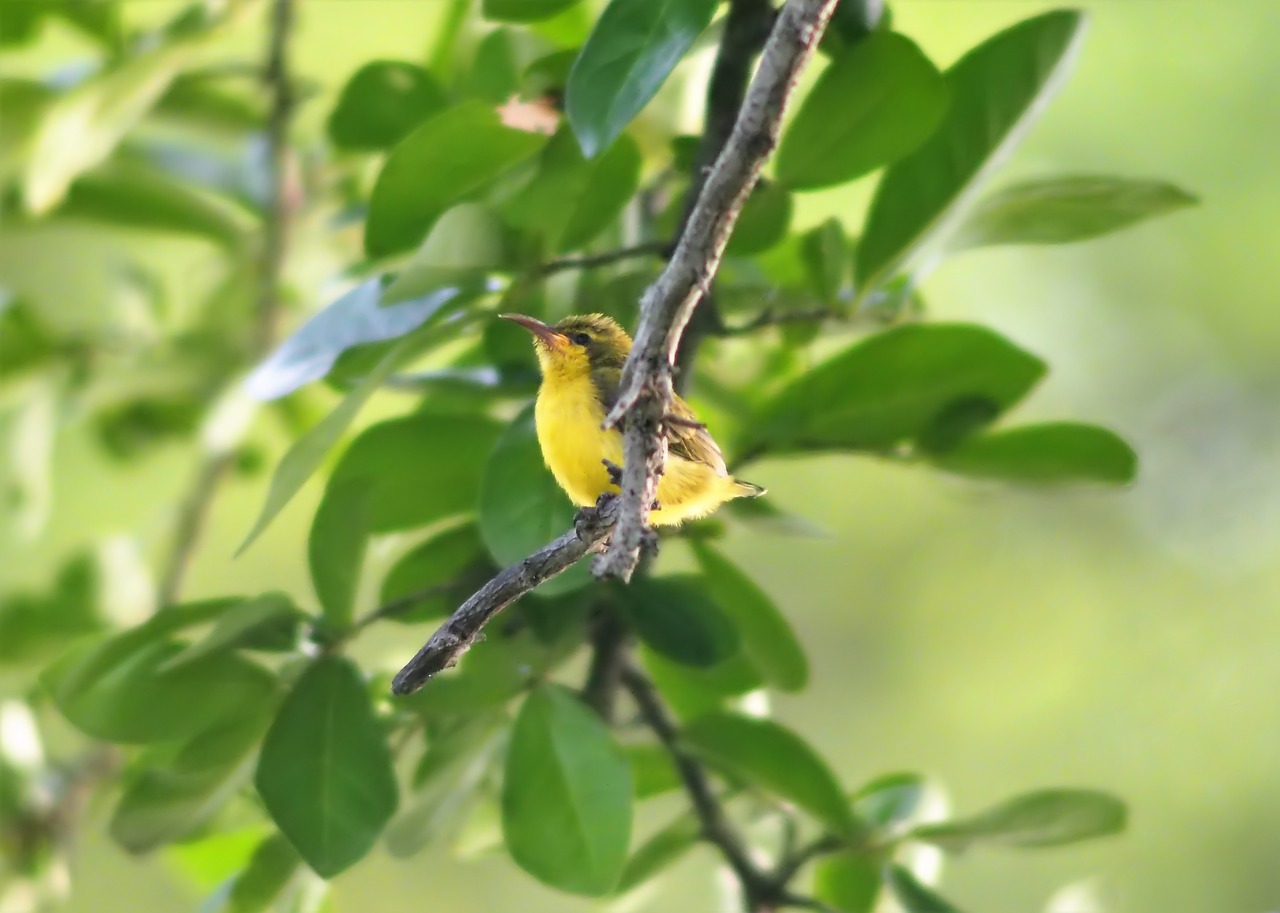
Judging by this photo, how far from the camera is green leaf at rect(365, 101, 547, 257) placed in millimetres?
768

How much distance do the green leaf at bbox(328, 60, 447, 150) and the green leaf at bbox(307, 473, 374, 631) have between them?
1.02ft

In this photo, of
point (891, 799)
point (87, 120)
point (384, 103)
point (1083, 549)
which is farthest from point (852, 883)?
point (1083, 549)

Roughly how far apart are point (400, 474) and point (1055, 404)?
1.78m

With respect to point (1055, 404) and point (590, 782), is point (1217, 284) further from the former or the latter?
point (590, 782)

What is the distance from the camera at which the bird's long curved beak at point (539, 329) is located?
81cm

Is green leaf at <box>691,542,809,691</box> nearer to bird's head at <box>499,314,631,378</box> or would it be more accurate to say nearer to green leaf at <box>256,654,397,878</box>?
bird's head at <box>499,314,631,378</box>

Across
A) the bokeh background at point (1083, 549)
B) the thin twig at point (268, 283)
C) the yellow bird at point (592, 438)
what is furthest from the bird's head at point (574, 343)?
the bokeh background at point (1083, 549)

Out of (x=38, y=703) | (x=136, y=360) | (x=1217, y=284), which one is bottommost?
(x=38, y=703)

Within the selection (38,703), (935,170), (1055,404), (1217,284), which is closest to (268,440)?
(38,703)

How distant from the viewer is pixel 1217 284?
253cm

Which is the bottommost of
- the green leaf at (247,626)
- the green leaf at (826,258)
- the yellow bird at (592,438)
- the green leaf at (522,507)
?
the green leaf at (247,626)

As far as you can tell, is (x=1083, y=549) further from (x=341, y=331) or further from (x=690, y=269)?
(x=690, y=269)

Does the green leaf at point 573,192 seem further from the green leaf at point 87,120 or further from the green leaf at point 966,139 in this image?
the green leaf at point 87,120

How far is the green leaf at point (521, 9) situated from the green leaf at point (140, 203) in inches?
29.0
